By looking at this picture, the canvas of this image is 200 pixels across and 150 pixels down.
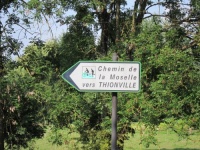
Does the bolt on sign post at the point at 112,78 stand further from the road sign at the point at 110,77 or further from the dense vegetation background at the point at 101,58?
the dense vegetation background at the point at 101,58

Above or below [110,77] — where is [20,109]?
below

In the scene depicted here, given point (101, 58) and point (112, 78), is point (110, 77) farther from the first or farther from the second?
point (101, 58)

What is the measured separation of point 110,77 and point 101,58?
531 centimetres

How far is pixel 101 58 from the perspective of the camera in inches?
333

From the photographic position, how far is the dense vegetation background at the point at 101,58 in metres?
7.56

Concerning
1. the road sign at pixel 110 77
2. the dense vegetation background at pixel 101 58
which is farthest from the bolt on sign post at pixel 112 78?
the dense vegetation background at pixel 101 58

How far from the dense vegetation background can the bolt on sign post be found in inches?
173

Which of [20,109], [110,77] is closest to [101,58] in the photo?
[20,109]

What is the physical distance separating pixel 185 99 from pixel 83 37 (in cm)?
303

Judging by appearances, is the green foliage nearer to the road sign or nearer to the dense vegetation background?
the dense vegetation background

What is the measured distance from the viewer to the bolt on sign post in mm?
3143

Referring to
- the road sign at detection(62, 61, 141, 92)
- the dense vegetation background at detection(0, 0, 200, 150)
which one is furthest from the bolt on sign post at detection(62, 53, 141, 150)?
the dense vegetation background at detection(0, 0, 200, 150)

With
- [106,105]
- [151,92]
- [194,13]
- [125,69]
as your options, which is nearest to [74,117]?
[106,105]

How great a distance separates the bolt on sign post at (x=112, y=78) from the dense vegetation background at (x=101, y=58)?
14.4 feet
